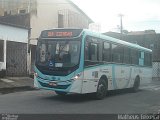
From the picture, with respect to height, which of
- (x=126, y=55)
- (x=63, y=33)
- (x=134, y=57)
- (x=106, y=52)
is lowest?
(x=134, y=57)

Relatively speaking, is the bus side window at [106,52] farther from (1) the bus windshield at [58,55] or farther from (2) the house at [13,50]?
(2) the house at [13,50]

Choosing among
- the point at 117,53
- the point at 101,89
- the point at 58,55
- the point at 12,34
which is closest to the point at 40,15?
the point at 12,34

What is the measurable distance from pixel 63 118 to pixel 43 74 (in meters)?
4.80

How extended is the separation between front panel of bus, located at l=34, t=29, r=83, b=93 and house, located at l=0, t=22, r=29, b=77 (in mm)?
9006

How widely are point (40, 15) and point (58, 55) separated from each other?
1950 cm

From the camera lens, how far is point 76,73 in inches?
589

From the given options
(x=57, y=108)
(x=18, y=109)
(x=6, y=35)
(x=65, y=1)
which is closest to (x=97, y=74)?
(x=57, y=108)

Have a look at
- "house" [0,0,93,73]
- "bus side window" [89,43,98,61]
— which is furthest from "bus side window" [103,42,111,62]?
"house" [0,0,93,73]

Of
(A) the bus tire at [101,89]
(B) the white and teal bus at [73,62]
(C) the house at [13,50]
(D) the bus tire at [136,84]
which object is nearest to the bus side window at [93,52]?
(B) the white and teal bus at [73,62]

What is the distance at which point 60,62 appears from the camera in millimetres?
15172

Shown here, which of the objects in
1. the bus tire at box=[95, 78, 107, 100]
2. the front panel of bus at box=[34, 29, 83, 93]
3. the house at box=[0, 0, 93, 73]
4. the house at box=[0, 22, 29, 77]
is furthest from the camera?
the house at box=[0, 0, 93, 73]

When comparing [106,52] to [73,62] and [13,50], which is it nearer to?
[73,62]

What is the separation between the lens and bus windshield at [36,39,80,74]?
1507 cm

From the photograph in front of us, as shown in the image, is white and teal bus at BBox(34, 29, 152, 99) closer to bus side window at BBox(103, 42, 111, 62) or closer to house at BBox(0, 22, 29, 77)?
bus side window at BBox(103, 42, 111, 62)
